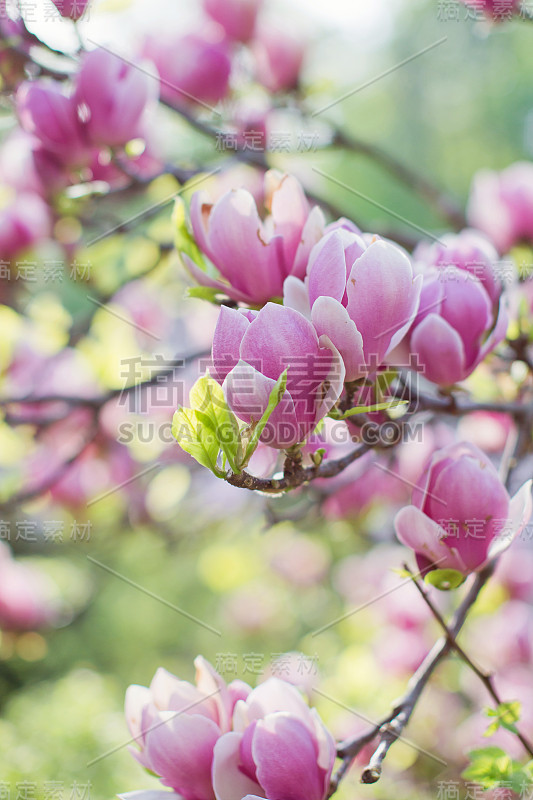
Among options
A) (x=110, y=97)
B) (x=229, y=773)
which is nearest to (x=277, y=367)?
(x=229, y=773)

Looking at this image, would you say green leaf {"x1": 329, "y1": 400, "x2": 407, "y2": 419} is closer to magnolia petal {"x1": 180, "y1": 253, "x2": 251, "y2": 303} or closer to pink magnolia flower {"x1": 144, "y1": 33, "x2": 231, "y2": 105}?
magnolia petal {"x1": 180, "y1": 253, "x2": 251, "y2": 303}

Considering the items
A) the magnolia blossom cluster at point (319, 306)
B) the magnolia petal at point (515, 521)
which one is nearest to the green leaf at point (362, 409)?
the magnolia blossom cluster at point (319, 306)

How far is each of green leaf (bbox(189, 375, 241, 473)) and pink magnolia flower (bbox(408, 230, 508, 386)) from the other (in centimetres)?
17

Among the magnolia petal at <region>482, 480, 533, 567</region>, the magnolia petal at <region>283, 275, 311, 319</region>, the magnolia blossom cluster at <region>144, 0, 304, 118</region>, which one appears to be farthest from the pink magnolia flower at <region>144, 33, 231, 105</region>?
the magnolia petal at <region>482, 480, 533, 567</region>

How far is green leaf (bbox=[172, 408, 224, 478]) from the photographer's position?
15.3 inches

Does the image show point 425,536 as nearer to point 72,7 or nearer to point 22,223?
point 72,7

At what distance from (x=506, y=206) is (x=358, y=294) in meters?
0.62

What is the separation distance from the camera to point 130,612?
6.96 ft

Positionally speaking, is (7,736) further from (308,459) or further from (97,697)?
(308,459)

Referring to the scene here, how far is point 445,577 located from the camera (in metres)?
0.47

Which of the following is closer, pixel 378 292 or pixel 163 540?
pixel 378 292

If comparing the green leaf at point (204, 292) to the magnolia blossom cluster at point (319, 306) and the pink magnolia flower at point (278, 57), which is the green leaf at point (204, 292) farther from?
the pink magnolia flower at point (278, 57)

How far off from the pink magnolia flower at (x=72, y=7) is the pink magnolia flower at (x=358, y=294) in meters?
0.46

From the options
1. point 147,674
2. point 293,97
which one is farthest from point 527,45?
point 147,674
